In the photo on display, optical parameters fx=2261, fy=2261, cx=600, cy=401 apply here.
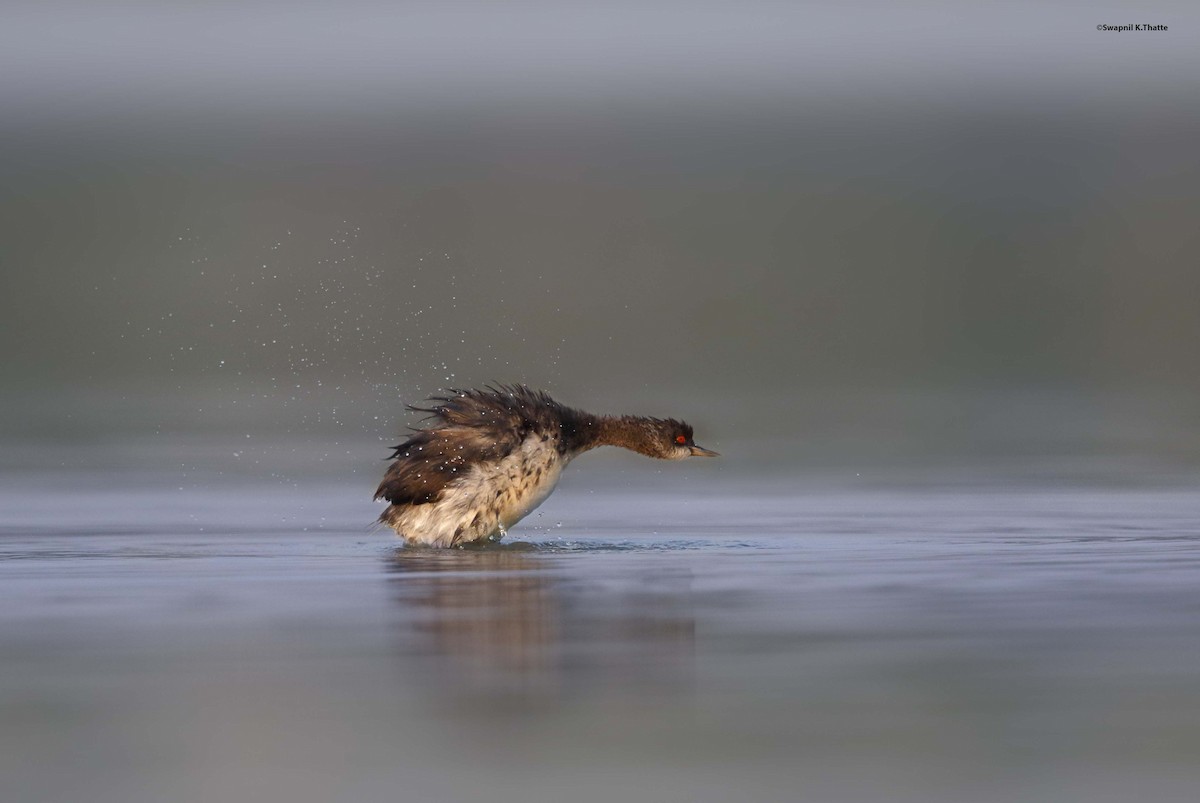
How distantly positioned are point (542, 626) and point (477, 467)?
3650mm

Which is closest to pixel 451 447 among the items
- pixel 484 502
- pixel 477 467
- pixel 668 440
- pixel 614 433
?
pixel 477 467

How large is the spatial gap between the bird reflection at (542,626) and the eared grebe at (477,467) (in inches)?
33.9

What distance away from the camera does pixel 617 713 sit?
23.3 feet

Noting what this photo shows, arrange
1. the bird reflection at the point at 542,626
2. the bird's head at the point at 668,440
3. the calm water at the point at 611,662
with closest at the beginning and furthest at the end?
the calm water at the point at 611,662 < the bird reflection at the point at 542,626 < the bird's head at the point at 668,440

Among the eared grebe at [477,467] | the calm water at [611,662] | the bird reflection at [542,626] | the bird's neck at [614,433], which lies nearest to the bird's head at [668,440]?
the bird's neck at [614,433]

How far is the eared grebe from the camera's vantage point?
12.3 meters

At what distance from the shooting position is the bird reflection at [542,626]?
768 centimetres

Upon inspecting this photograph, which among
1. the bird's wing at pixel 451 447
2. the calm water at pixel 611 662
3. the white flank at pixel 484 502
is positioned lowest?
the calm water at pixel 611 662

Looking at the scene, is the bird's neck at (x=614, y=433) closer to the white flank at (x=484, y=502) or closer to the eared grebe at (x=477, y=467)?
the eared grebe at (x=477, y=467)

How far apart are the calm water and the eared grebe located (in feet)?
1.03

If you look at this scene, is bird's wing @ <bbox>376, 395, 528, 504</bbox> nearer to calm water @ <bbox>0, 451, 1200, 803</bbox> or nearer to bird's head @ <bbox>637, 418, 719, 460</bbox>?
calm water @ <bbox>0, 451, 1200, 803</bbox>

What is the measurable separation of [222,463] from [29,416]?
514 cm

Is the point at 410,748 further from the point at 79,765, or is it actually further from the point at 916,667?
the point at 916,667

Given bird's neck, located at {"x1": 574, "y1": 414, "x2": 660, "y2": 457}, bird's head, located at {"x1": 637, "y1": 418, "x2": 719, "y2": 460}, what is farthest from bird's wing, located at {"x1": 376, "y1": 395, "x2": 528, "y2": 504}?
bird's head, located at {"x1": 637, "y1": 418, "x2": 719, "y2": 460}
